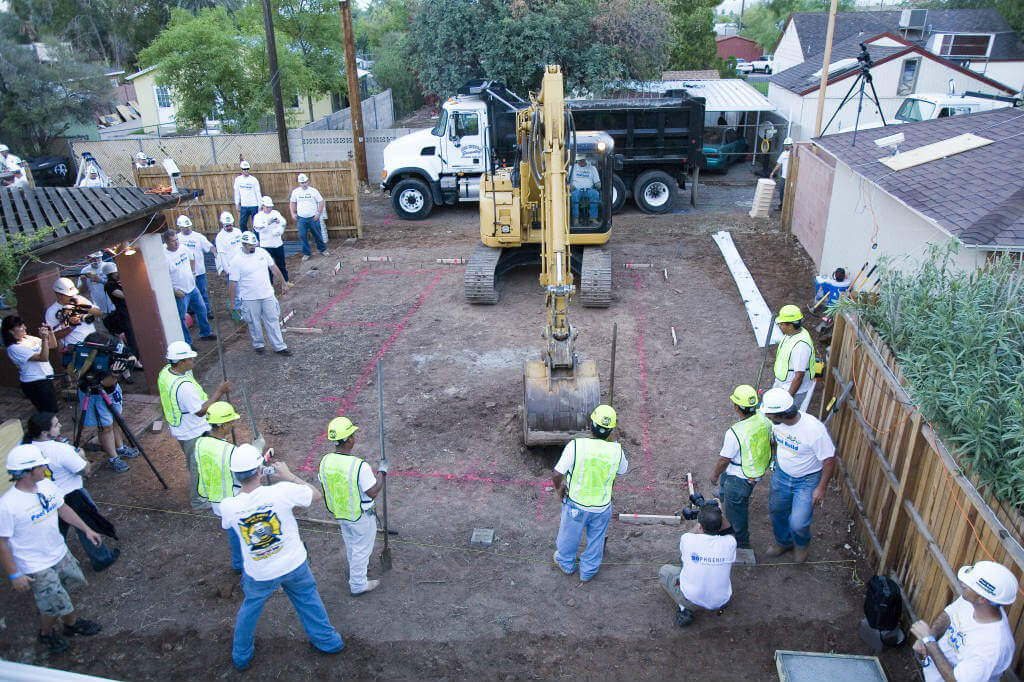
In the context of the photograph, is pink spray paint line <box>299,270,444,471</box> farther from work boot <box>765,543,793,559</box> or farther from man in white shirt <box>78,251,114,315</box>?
work boot <box>765,543,793,559</box>

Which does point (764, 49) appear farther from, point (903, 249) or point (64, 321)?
point (64, 321)

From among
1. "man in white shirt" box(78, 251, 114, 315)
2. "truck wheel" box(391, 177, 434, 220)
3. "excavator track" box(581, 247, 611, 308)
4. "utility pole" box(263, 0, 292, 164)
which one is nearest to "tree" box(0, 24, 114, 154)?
"utility pole" box(263, 0, 292, 164)

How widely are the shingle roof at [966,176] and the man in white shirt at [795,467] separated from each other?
3.05 metres

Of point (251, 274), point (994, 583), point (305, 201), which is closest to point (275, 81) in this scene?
point (305, 201)

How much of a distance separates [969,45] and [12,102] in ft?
115

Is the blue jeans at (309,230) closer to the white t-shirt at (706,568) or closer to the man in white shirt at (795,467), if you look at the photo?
→ the man in white shirt at (795,467)

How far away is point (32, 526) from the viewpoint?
5.07 m

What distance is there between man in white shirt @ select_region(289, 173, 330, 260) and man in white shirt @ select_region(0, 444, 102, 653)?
30.9 ft

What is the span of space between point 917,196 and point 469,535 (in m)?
6.60

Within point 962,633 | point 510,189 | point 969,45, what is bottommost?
point 962,633

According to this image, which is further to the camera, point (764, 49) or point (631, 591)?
point (764, 49)

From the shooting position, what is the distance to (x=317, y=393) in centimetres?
937

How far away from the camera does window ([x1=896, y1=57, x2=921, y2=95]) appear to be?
21188mm

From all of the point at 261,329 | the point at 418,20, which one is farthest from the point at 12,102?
the point at 261,329
